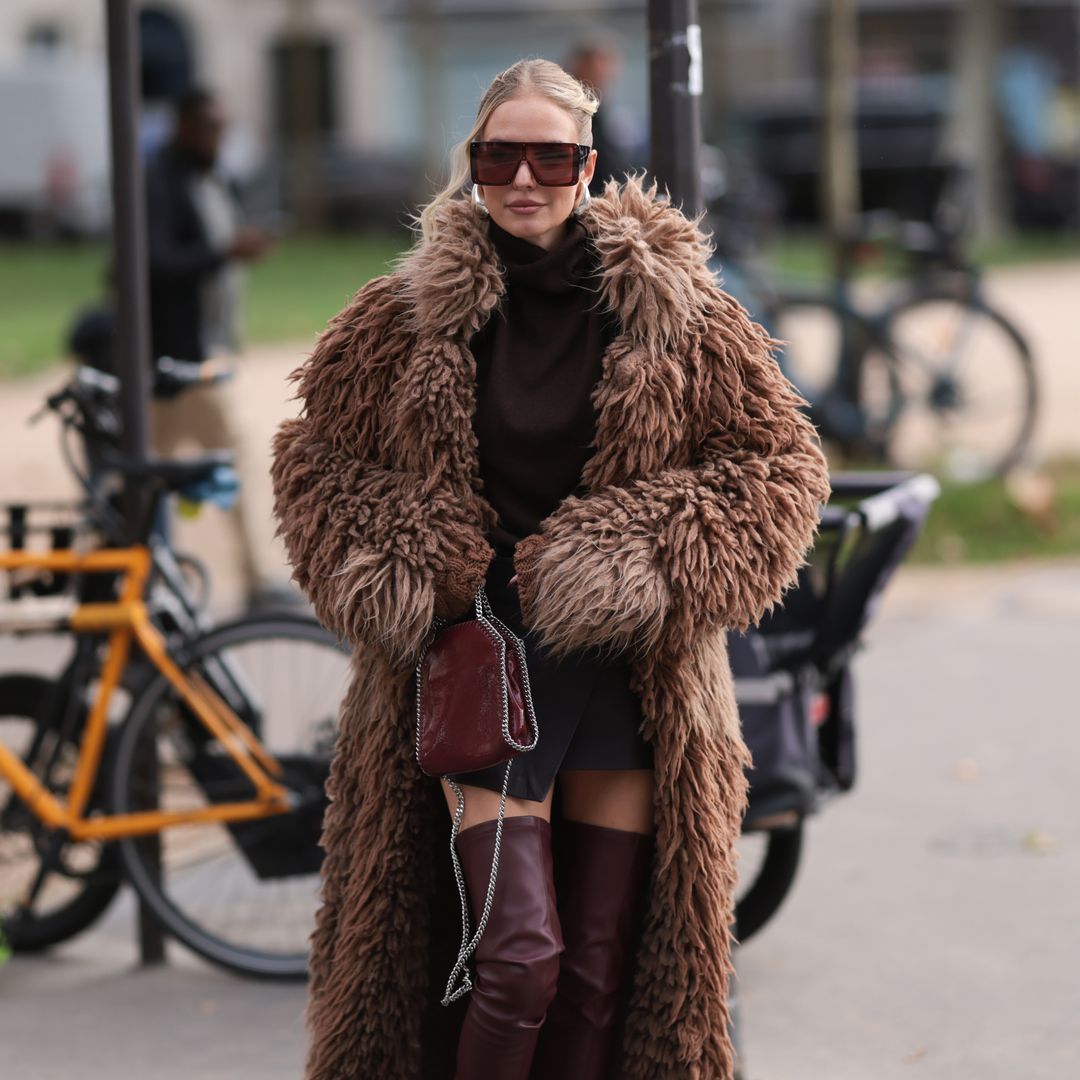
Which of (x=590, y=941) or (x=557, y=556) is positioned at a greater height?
(x=557, y=556)

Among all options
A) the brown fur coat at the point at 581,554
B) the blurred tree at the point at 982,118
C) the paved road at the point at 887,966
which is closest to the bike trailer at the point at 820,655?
the paved road at the point at 887,966

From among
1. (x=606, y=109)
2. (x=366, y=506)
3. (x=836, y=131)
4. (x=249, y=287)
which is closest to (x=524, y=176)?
(x=366, y=506)

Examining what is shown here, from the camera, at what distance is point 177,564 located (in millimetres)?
4535

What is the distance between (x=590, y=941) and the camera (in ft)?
9.87

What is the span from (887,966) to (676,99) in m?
2.05

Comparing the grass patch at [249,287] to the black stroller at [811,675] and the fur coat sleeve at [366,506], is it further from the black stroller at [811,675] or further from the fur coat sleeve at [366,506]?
the fur coat sleeve at [366,506]

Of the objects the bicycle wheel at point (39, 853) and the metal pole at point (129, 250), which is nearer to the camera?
the metal pole at point (129, 250)

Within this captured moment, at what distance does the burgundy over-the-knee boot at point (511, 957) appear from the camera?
2.86 meters

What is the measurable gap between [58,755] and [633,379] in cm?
208

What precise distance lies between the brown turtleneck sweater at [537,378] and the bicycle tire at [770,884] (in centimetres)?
147

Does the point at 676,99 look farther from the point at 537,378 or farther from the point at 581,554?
the point at 581,554

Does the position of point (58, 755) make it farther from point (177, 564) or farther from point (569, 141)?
point (569, 141)

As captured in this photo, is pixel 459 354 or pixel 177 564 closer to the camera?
pixel 459 354

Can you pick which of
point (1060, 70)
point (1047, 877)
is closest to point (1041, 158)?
point (1060, 70)
